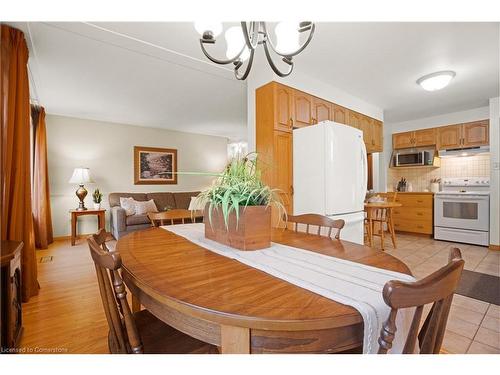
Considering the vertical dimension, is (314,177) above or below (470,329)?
above

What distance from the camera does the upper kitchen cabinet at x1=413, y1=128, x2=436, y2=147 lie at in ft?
15.8

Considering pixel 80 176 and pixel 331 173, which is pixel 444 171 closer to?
pixel 331 173

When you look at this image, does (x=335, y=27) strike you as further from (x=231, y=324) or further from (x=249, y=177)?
(x=231, y=324)

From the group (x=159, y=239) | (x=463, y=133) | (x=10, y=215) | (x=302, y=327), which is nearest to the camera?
(x=302, y=327)

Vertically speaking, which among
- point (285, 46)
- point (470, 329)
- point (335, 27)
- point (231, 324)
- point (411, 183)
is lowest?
point (470, 329)

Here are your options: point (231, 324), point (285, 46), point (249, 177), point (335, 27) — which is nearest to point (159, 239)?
point (249, 177)

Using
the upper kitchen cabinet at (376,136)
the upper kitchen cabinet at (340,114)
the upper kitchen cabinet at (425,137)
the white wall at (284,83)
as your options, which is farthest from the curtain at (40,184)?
the upper kitchen cabinet at (425,137)

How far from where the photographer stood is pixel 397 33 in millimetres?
2172

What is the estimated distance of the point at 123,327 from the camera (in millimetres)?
857

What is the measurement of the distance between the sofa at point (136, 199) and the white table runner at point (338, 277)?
365 centimetres

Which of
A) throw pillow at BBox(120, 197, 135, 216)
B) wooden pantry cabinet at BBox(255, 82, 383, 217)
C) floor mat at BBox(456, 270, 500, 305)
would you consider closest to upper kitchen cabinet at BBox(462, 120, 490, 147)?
floor mat at BBox(456, 270, 500, 305)

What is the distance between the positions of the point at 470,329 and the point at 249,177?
77.2 inches

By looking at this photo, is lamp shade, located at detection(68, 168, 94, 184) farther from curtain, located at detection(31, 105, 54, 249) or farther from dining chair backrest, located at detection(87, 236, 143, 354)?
dining chair backrest, located at detection(87, 236, 143, 354)

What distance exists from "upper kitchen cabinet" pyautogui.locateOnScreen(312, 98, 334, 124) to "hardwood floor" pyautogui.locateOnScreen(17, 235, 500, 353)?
2.15m
